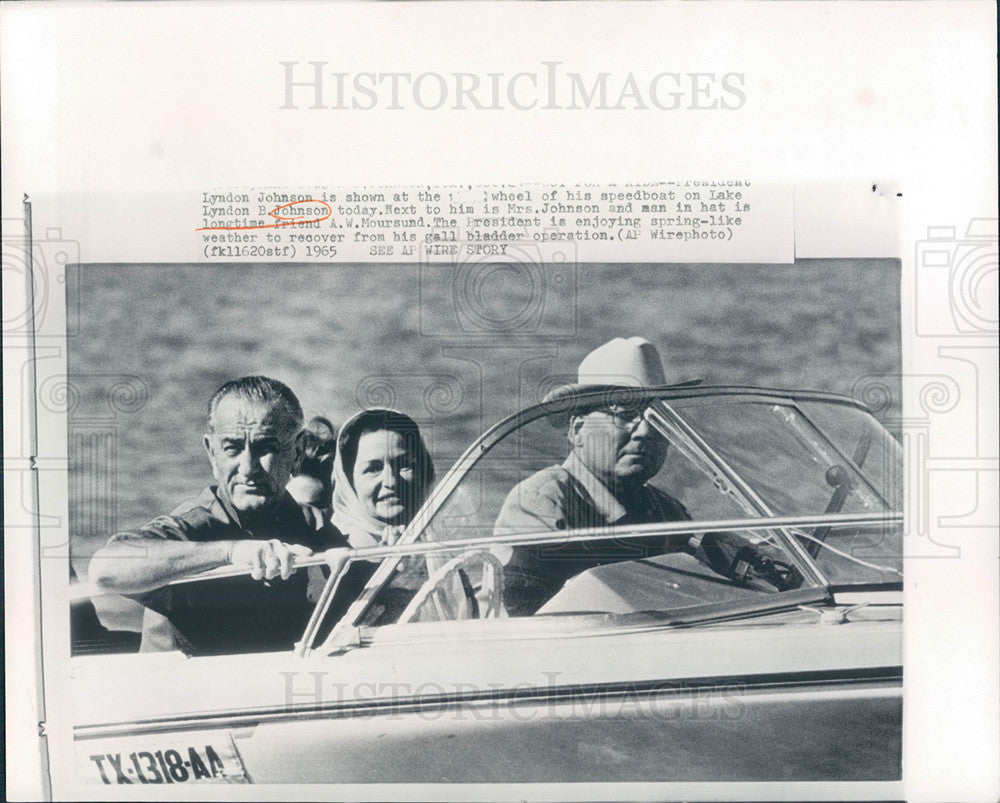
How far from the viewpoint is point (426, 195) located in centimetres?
233

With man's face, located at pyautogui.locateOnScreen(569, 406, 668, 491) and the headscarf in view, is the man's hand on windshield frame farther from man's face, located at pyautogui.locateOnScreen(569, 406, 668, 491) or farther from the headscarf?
man's face, located at pyautogui.locateOnScreen(569, 406, 668, 491)

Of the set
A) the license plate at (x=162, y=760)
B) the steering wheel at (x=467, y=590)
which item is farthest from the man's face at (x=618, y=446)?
the license plate at (x=162, y=760)

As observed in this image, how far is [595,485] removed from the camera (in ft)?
7.67

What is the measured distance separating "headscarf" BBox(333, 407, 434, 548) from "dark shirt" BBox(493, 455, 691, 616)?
0.21 meters

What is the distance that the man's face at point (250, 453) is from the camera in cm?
235

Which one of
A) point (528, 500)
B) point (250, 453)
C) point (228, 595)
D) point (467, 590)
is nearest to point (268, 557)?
point (228, 595)

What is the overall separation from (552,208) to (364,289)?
1.54 ft

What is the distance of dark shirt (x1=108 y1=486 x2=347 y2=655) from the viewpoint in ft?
7.68

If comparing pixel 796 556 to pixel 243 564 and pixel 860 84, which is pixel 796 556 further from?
pixel 243 564

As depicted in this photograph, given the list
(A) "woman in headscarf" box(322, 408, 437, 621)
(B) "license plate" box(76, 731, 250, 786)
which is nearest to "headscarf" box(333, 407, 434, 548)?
(A) "woman in headscarf" box(322, 408, 437, 621)

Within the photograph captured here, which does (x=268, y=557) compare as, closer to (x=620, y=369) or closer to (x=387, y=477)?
(x=387, y=477)

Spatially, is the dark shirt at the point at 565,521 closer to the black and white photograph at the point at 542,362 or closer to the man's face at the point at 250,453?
the black and white photograph at the point at 542,362

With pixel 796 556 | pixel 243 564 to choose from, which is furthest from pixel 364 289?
pixel 796 556

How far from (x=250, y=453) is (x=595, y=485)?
80cm
